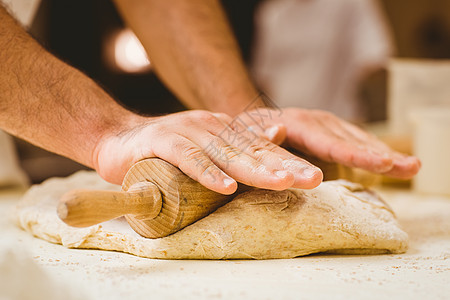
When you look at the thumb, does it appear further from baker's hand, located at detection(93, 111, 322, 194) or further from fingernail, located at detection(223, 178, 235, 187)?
fingernail, located at detection(223, 178, 235, 187)

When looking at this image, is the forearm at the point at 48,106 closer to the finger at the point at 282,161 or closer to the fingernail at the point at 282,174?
the finger at the point at 282,161

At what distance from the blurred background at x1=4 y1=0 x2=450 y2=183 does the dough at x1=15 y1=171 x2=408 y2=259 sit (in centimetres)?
292


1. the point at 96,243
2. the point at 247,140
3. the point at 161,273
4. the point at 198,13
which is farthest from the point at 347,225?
the point at 198,13

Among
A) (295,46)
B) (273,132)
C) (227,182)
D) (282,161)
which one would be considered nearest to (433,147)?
(273,132)

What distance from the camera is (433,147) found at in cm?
185

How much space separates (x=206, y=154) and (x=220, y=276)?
0.82 ft

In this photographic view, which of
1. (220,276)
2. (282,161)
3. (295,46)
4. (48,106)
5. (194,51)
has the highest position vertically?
(295,46)

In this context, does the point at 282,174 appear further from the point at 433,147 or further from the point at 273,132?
the point at 433,147

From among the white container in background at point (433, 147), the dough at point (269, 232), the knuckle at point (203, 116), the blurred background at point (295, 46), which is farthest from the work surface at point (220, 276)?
the blurred background at point (295, 46)

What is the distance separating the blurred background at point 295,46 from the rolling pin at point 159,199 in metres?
3.13

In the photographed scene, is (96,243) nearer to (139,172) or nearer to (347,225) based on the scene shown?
(139,172)

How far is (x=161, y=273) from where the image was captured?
0.93 metres

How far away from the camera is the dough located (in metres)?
1.03

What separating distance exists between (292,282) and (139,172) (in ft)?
1.26
